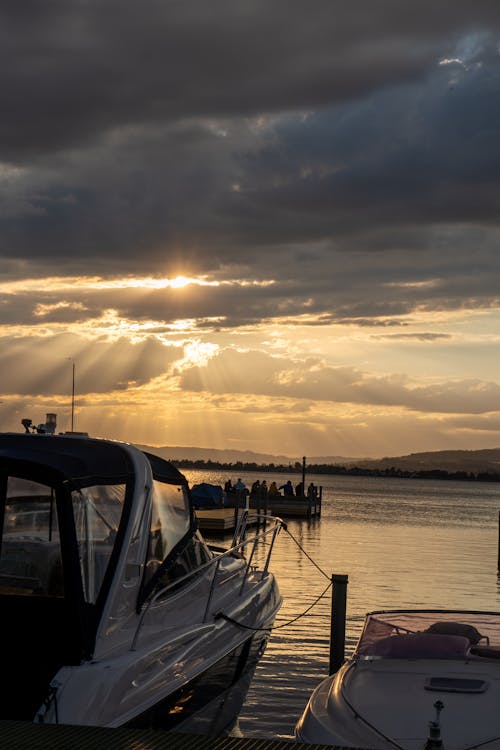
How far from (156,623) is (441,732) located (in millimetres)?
2776

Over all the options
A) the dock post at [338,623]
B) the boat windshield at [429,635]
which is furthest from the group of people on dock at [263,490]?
the boat windshield at [429,635]

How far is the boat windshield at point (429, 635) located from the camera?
9.19 meters

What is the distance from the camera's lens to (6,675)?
24.8ft

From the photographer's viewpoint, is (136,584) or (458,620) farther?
(458,620)

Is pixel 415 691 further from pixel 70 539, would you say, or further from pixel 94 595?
pixel 70 539

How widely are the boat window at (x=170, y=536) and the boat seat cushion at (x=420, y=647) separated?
2.04 m

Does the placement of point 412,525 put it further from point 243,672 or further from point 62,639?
point 62,639

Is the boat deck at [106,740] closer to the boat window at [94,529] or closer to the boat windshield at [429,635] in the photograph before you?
the boat window at [94,529]

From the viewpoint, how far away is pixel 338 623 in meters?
14.0

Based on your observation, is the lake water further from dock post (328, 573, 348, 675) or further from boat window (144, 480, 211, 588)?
boat window (144, 480, 211, 588)

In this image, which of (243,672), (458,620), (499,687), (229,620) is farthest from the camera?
(243,672)

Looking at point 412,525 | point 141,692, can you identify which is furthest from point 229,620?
point 412,525

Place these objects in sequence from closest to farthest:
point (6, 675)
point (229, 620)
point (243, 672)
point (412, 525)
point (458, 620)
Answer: point (6, 675)
point (458, 620)
point (229, 620)
point (243, 672)
point (412, 525)

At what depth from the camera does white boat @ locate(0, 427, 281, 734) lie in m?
7.45
